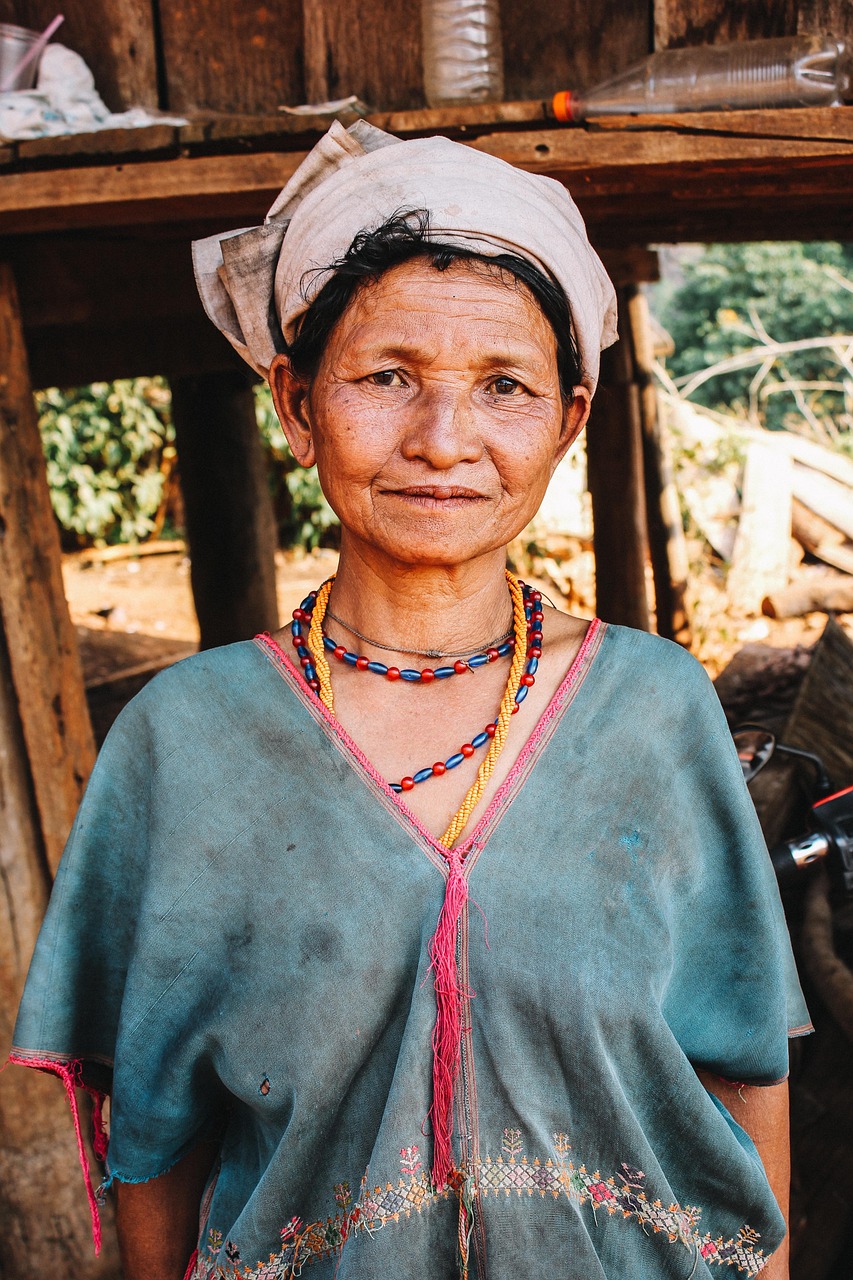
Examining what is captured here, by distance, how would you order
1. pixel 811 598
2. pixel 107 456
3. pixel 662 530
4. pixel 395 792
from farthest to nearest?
pixel 107 456 < pixel 811 598 < pixel 662 530 < pixel 395 792

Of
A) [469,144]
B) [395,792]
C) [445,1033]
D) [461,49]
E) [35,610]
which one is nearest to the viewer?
[445,1033]

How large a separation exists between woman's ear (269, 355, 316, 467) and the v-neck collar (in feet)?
0.95

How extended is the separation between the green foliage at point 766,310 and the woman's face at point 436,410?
11.2 metres

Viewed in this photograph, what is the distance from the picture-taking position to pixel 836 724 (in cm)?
347

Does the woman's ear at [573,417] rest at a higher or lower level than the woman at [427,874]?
higher

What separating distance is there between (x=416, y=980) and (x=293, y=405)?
0.83 m

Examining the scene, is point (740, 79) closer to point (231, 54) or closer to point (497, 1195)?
point (231, 54)

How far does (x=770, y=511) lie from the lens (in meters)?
8.38

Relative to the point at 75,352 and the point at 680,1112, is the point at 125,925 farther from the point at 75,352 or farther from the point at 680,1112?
the point at 75,352

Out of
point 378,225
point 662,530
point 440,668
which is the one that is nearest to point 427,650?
point 440,668

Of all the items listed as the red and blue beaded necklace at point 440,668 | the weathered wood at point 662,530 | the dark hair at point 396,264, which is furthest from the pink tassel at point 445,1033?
the weathered wood at point 662,530

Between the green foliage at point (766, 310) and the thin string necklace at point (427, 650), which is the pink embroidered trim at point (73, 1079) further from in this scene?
the green foliage at point (766, 310)

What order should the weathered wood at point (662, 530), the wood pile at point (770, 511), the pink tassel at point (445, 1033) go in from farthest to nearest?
the wood pile at point (770, 511), the weathered wood at point (662, 530), the pink tassel at point (445, 1033)

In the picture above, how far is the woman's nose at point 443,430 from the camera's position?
1.42 meters
